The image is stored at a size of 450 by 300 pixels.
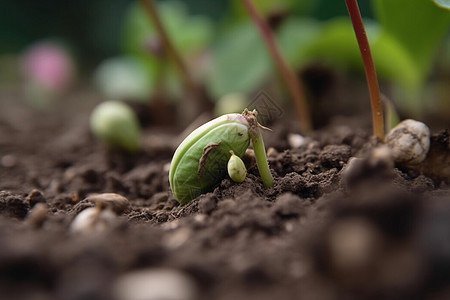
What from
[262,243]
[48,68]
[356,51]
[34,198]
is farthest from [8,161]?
[48,68]

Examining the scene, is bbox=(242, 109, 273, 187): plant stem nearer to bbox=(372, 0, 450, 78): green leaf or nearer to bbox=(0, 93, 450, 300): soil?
bbox=(0, 93, 450, 300): soil

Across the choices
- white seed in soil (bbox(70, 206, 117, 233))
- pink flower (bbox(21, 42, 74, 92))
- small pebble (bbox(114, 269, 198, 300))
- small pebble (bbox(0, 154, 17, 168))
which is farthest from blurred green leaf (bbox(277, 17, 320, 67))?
pink flower (bbox(21, 42, 74, 92))

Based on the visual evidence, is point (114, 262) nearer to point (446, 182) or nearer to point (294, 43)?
point (446, 182)

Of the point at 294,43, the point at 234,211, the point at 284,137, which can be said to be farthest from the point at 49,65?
the point at 234,211

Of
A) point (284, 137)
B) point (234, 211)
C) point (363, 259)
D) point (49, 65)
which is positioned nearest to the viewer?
point (363, 259)

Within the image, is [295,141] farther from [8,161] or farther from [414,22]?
[8,161]

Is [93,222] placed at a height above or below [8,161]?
below

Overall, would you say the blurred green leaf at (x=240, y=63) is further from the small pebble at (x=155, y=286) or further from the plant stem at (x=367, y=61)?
the small pebble at (x=155, y=286)

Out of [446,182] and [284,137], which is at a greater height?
[284,137]
